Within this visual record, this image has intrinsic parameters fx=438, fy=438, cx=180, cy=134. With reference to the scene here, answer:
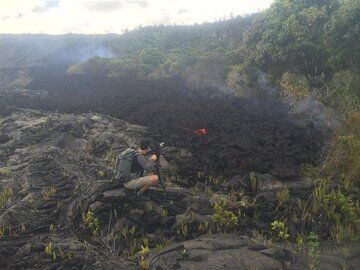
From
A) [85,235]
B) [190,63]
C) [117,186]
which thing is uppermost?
[190,63]

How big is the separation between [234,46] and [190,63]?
3.07 m

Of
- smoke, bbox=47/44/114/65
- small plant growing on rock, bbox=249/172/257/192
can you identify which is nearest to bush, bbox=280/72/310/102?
small plant growing on rock, bbox=249/172/257/192

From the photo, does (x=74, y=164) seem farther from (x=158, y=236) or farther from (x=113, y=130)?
(x=158, y=236)

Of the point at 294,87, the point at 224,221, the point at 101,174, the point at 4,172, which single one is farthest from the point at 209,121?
the point at 224,221

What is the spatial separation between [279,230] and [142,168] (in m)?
3.03

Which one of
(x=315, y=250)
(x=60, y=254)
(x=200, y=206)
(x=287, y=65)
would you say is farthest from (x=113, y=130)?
(x=315, y=250)

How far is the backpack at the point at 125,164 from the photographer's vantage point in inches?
358

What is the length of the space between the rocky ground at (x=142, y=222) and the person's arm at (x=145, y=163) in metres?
0.63

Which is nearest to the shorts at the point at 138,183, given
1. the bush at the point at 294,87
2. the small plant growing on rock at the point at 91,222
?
the small plant growing on rock at the point at 91,222

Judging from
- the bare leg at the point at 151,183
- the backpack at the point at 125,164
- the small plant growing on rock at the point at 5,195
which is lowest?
the small plant growing on rock at the point at 5,195

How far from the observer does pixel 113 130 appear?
653 inches

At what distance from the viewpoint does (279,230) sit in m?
7.99

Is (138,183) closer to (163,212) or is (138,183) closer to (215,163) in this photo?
(163,212)

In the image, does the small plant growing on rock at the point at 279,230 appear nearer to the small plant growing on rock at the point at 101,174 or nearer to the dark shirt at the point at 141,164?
the dark shirt at the point at 141,164
